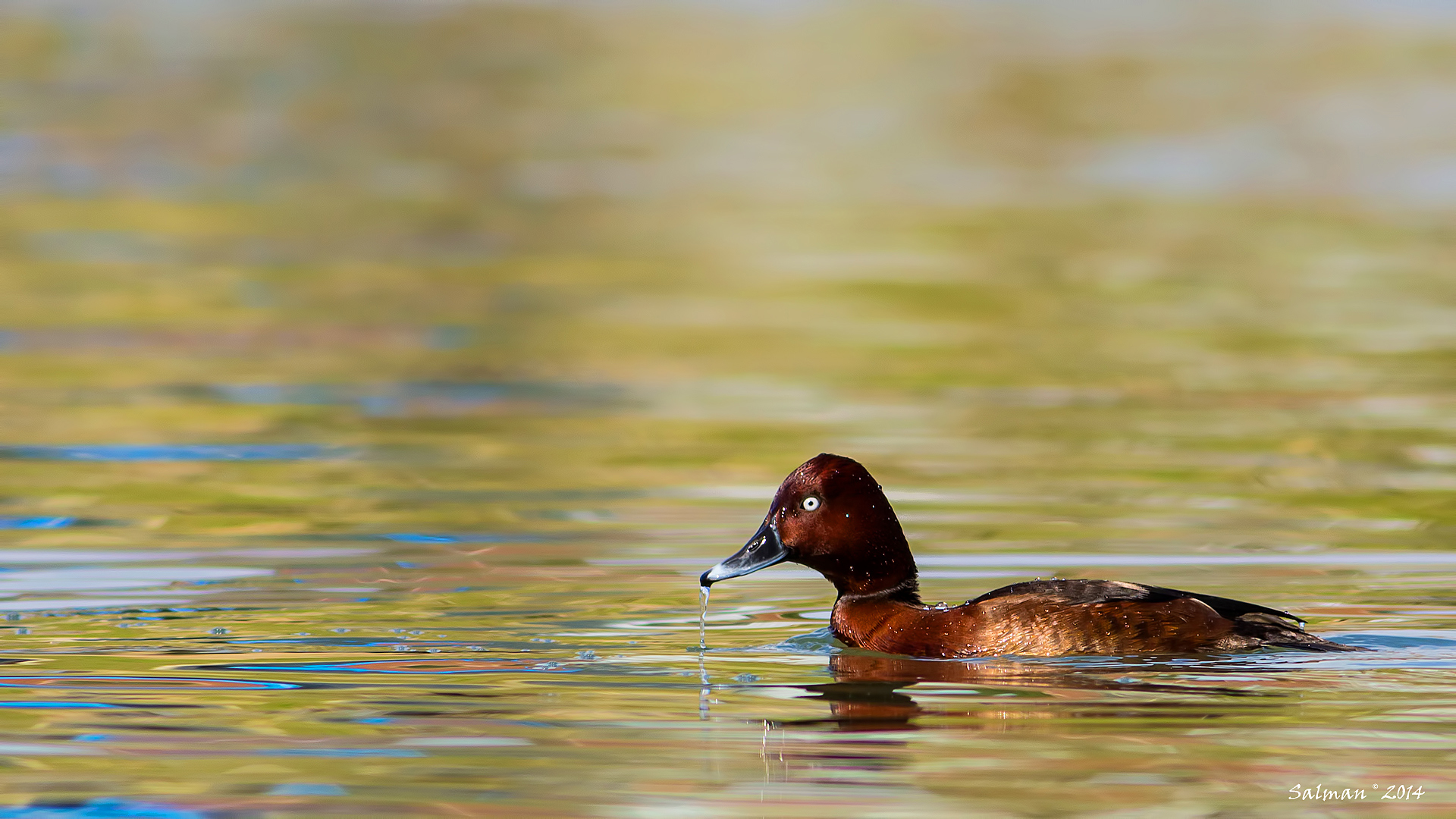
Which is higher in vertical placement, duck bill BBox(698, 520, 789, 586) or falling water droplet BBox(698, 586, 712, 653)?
duck bill BBox(698, 520, 789, 586)

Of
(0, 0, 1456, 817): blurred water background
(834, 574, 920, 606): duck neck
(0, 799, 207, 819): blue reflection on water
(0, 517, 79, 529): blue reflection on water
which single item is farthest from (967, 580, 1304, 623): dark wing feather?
(0, 517, 79, 529): blue reflection on water

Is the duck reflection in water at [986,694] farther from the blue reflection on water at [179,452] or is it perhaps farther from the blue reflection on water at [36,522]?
the blue reflection on water at [179,452]

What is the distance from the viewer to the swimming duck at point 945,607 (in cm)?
761

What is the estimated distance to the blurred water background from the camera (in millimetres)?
6562

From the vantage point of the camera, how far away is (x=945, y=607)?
318 inches

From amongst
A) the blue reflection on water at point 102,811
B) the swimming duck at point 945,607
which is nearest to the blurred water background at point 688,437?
the blue reflection on water at point 102,811

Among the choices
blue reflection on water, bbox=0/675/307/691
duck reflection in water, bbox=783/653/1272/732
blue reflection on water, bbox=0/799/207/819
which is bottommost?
blue reflection on water, bbox=0/799/207/819

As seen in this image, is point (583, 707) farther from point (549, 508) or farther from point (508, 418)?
point (508, 418)

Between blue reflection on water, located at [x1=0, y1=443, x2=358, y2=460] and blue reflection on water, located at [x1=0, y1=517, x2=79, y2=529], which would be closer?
blue reflection on water, located at [x1=0, y1=517, x2=79, y2=529]

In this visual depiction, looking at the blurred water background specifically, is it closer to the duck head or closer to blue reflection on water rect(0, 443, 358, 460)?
blue reflection on water rect(0, 443, 358, 460)

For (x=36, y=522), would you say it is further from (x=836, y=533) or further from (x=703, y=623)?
(x=836, y=533)

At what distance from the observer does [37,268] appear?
2089 cm

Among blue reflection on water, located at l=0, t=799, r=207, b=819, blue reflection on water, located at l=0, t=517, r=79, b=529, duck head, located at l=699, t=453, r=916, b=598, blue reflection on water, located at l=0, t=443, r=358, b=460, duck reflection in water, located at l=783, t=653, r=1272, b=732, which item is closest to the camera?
blue reflection on water, located at l=0, t=799, r=207, b=819

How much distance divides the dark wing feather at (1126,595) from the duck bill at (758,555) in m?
0.84
